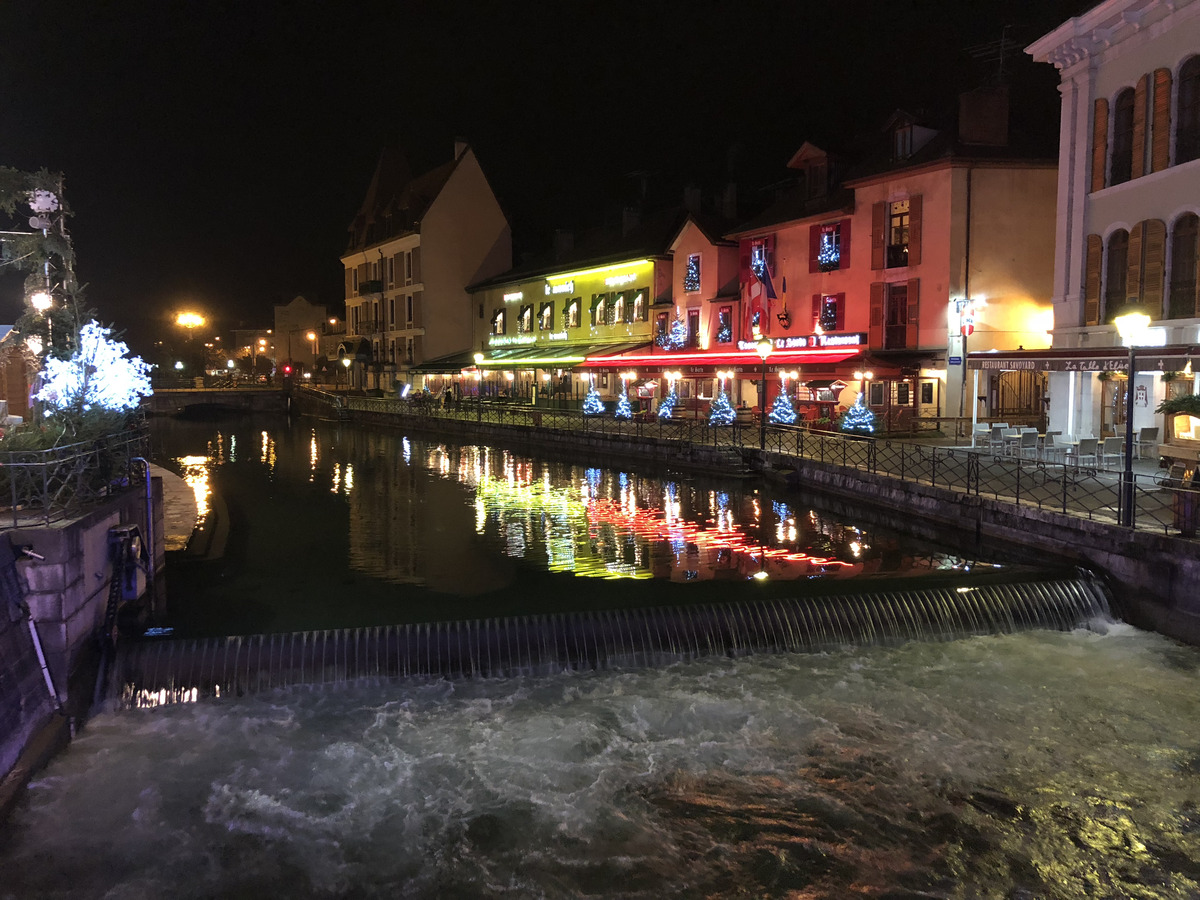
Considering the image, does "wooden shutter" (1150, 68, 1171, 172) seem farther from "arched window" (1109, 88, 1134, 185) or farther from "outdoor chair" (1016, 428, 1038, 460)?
"outdoor chair" (1016, 428, 1038, 460)

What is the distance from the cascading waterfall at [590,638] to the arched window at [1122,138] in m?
11.9

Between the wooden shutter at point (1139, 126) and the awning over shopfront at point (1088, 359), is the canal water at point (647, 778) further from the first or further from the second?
the wooden shutter at point (1139, 126)

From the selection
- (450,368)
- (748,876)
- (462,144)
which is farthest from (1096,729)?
(462,144)

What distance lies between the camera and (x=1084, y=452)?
663 inches

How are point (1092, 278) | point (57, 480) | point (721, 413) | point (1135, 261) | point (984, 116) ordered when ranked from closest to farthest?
Result: point (57, 480)
point (1135, 261)
point (1092, 278)
point (984, 116)
point (721, 413)

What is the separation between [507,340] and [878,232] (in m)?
26.4

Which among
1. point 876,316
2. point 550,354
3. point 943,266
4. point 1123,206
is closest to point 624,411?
point 876,316

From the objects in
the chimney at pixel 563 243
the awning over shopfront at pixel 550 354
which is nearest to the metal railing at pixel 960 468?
the awning over shopfront at pixel 550 354

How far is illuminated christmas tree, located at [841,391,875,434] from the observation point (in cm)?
2550

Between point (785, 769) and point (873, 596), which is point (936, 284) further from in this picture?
point (785, 769)

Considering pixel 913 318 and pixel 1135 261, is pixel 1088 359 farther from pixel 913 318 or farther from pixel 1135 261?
pixel 913 318

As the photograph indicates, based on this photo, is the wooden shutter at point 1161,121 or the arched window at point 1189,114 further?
the wooden shutter at point 1161,121

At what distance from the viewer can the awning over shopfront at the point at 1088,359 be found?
16.7 m

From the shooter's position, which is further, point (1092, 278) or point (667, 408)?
point (667, 408)
